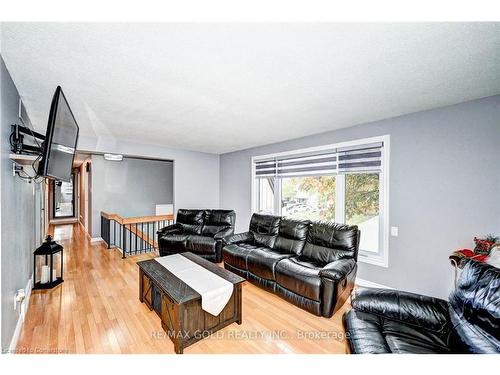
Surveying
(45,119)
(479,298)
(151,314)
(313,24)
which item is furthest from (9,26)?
(479,298)

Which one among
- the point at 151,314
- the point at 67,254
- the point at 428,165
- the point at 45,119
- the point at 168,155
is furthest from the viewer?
the point at 168,155

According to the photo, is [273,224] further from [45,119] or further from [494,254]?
[45,119]

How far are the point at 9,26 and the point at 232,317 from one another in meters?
2.83

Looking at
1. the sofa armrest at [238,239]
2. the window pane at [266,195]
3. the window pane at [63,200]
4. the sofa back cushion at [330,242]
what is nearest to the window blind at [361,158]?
the sofa back cushion at [330,242]

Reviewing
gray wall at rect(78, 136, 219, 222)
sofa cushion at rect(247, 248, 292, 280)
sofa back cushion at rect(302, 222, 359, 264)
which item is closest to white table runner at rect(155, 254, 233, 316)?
sofa cushion at rect(247, 248, 292, 280)

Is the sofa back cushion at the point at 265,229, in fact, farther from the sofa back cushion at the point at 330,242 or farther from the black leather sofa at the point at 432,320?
the black leather sofa at the point at 432,320

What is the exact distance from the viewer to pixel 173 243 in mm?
4066

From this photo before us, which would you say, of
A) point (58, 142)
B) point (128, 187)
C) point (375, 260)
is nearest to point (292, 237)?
point (375, 260)

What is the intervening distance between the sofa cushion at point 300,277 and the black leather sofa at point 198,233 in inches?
63.8

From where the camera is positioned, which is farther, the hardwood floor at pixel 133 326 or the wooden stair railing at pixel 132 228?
the wooden stair railing at pixel 132 228

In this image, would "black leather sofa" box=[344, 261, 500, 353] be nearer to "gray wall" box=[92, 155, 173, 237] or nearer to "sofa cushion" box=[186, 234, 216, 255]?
"sofa cushion" box=[186, 234, 216, 255]

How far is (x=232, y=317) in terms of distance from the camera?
2.18m

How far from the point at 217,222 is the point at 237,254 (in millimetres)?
1518

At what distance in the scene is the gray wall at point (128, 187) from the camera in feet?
19.1
